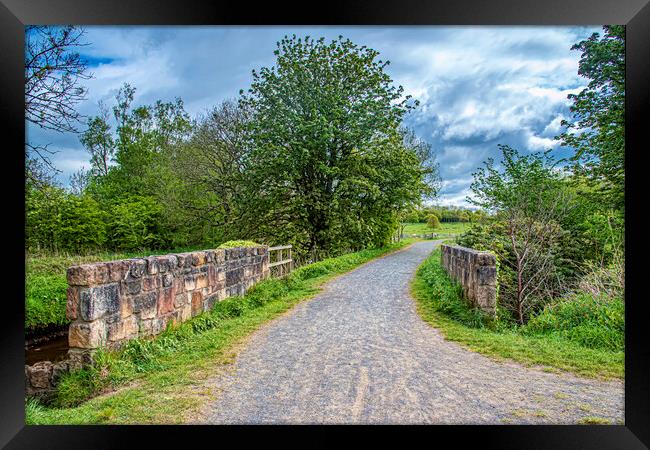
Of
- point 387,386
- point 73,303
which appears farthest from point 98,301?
point 387,386

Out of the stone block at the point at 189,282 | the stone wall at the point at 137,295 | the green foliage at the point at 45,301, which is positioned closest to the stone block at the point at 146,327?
the stone wall at the point at 137,295

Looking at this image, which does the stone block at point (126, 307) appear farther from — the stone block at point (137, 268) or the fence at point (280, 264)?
the fence at point (280, 264)

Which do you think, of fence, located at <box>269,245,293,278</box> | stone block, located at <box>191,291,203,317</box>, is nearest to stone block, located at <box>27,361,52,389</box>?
stone block, located at <box>191,291,203,317</box>

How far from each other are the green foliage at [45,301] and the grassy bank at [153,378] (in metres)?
3.93

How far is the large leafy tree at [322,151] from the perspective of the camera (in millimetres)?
11602

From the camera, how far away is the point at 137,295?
12.0 feet

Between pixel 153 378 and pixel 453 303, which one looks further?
pixel 453 303

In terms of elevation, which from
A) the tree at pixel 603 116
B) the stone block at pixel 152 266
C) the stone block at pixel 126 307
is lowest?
the stone block at pixel 126 307

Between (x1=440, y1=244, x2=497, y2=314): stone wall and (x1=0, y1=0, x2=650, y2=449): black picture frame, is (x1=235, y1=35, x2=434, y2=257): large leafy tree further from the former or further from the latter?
(x1=0, y1=0, x2=650, y2=449): black picture frame

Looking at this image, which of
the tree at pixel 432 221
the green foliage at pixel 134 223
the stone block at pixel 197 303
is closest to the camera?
the stone block at pixel 197 303

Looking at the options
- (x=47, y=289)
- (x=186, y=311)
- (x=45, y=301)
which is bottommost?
(x=45, y=301)

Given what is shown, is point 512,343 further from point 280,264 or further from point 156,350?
point 280,264
